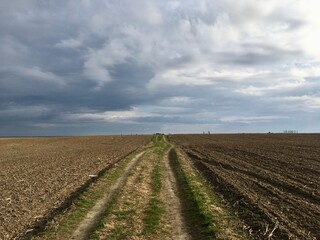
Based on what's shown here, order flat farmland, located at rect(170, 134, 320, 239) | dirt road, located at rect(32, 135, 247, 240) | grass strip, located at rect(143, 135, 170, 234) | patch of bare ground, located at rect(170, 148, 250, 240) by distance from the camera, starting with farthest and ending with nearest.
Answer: grass strip, located at rect(143, 135, 170, 234) < flat farmland, located at rect(170, 134, 320, 239) < dirt road, located at rect(32, 135, 247, 240) < patch of bare ground, located at rect(170, 148, 250, 240)

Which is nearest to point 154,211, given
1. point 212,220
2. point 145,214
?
point 145,214

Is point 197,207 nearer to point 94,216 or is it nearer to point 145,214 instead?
point 145,214

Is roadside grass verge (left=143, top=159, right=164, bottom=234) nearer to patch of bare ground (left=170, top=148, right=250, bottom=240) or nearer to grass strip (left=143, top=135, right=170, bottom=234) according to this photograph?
grass strip (left=143, top=135, right=170, bottom=234)

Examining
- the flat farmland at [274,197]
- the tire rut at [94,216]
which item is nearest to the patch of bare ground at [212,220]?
the flat farmland at [274,197]

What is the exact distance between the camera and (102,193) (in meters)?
17.5

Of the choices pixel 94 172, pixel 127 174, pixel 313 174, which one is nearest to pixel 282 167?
pixel 313 174

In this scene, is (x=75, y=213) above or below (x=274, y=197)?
below

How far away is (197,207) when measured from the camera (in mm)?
14281

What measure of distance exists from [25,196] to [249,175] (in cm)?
1320

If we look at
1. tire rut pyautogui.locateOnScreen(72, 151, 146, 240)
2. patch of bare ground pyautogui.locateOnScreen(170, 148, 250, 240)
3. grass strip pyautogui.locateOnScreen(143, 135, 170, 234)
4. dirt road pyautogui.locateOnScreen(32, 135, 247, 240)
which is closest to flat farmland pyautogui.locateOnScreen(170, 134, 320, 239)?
patch of bare ground pyautogui.locateOnScreen(170, 148, 250, 240)

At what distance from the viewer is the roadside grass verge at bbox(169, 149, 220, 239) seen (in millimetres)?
11297

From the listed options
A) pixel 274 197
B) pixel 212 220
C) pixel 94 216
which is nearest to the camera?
pixel 212 220

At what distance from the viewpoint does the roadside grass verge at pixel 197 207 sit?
11297 mm

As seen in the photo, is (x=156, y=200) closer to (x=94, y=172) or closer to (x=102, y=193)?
(x=102, y=193)
